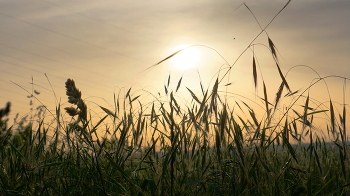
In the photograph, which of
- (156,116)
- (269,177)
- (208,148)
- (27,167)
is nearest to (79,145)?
(27,167)

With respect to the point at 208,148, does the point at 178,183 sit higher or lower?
lower

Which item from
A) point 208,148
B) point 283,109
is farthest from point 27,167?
point 283,109

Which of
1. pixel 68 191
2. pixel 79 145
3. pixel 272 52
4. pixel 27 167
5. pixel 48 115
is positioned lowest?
pixel 68 191

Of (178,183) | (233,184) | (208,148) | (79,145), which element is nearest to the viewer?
(233,184)

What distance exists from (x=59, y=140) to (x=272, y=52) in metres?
1.53

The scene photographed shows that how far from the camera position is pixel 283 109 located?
282 centimetres

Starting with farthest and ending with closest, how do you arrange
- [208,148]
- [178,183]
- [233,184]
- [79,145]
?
[208,148]
[79,145]
[178,183]
[233,184]

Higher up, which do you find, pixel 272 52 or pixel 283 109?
pixel 272 52

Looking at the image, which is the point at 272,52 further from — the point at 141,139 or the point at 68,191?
the point at 68,191

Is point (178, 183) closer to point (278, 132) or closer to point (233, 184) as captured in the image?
point (233, 184)

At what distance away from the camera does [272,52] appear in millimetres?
2271

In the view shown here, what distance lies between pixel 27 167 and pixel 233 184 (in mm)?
1290

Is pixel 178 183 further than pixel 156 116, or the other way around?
pixel 156 116

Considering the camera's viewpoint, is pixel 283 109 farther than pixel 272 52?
Yes
